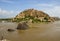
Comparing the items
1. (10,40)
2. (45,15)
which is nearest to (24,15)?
(45,15)

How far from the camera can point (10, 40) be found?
65.5ft

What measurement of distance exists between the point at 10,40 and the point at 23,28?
Result: 12.2m

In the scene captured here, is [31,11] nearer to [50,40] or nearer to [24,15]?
[24,15]

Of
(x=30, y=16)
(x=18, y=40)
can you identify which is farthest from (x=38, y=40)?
(x=30, y=16)

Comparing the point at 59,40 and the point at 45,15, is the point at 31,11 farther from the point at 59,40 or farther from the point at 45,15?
the point at 59,40

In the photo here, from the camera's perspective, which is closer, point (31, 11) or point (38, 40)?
point (38, 40)

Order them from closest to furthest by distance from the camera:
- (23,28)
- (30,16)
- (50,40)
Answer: (50,40) < (23,28) < (30,16)

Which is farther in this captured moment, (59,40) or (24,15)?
(24,15)

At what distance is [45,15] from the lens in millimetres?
84562

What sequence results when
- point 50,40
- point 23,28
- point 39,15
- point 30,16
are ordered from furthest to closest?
1. point 39,15
2. point 30,16
3. point 23,28
4. point 50,40

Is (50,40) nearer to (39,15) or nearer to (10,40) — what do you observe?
(10,40)

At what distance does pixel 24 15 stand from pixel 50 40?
65360 mm

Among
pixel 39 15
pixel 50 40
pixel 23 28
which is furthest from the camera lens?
pixel 39 15

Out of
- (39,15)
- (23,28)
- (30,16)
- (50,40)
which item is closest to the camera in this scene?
(50,40)
